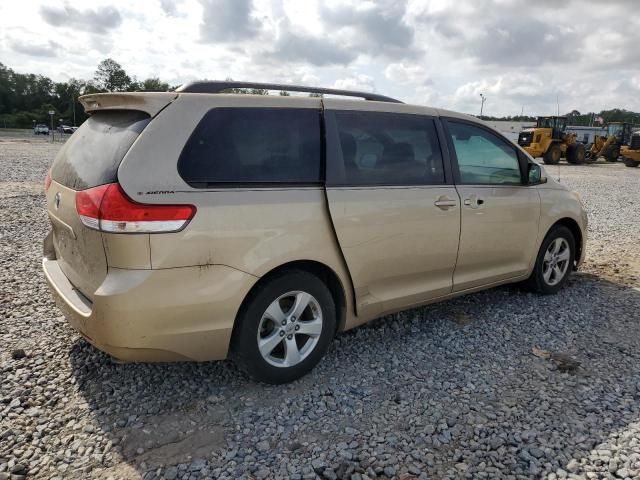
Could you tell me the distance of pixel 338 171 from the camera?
3232 millimetres

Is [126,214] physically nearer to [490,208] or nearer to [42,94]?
[490,208]

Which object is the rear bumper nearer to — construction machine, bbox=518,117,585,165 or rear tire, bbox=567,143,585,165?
construction machine, bbox=518,117,585,165

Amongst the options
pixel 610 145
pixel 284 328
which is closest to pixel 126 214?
pixel 284 328

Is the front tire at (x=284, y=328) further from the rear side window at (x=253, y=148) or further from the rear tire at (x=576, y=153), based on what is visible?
the rear tire at (x=576, y=153)

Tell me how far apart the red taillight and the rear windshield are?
0.09m

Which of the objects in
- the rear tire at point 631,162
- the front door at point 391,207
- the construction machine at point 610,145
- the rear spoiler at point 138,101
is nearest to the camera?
the rear spoiler at point 138,101

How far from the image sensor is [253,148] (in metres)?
2.94

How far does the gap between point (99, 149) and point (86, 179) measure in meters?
0.21

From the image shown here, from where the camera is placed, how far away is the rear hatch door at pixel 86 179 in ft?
8.68

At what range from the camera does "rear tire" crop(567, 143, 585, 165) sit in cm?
2767

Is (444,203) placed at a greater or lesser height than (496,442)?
greater

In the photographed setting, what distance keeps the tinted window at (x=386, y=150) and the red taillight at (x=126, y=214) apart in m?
1.08

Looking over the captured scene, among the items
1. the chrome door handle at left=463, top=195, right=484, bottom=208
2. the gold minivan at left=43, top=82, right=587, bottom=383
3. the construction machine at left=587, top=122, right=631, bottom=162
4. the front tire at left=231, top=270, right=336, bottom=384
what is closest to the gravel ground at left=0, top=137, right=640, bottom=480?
the front tire at left=231, top=270, right=336, bottom=384

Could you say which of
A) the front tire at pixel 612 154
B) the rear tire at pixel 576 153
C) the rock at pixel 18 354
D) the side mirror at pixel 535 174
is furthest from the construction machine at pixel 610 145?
the rock at pixel 18 354
